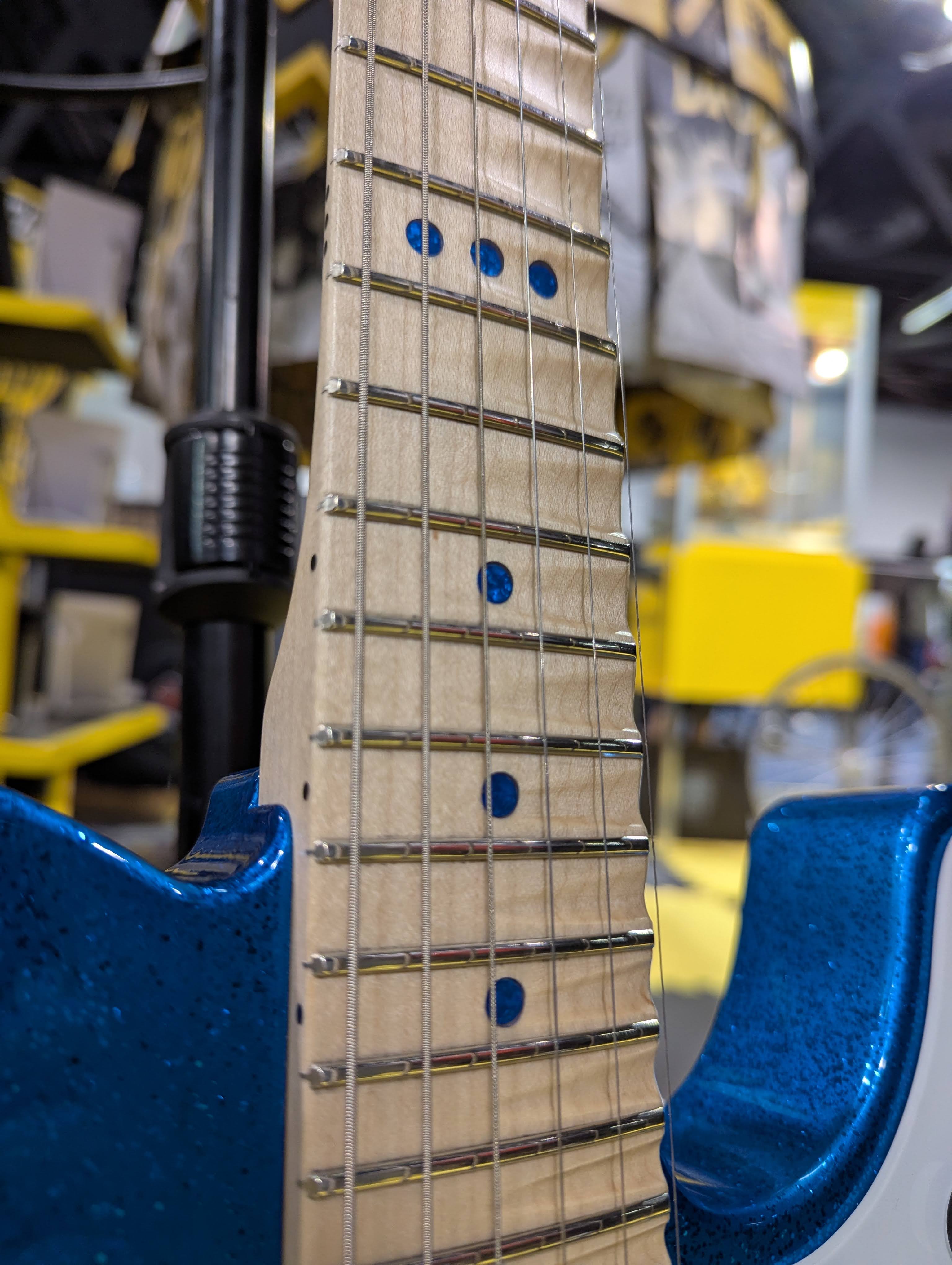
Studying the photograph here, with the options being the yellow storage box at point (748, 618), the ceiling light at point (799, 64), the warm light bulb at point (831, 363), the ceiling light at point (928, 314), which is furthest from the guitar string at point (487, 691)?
the ceiling light at point (928, 314)

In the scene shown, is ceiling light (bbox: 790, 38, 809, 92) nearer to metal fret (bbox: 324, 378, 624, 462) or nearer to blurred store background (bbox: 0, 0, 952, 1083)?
blurred store background (bbox: 0, 0, 952, 1083)

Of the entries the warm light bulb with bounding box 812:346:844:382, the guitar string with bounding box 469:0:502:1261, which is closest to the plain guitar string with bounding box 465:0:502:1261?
the guitar string with bounding box 469:0:502:1261

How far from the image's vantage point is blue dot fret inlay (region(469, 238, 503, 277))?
322 mm

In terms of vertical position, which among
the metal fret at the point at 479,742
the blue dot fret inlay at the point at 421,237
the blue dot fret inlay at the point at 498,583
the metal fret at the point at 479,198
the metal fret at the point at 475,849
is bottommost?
the metal fret at the point at 475,849

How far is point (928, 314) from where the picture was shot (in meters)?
5.73

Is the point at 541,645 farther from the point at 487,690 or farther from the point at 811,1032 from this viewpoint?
the point at 811,1032

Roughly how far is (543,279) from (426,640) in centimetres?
15

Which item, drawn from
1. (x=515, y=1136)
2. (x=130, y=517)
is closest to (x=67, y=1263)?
(x=515, y=1136)

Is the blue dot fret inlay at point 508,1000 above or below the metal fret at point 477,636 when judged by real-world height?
below

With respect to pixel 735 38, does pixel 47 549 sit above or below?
below

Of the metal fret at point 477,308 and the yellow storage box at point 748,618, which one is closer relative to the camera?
the metal fret at point 477,308

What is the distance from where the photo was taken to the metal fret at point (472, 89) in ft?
0.98

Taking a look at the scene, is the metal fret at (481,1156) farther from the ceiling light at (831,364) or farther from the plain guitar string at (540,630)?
the ceiling light at (831,364)

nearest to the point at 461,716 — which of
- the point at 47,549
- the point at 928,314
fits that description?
the point at 47,549
